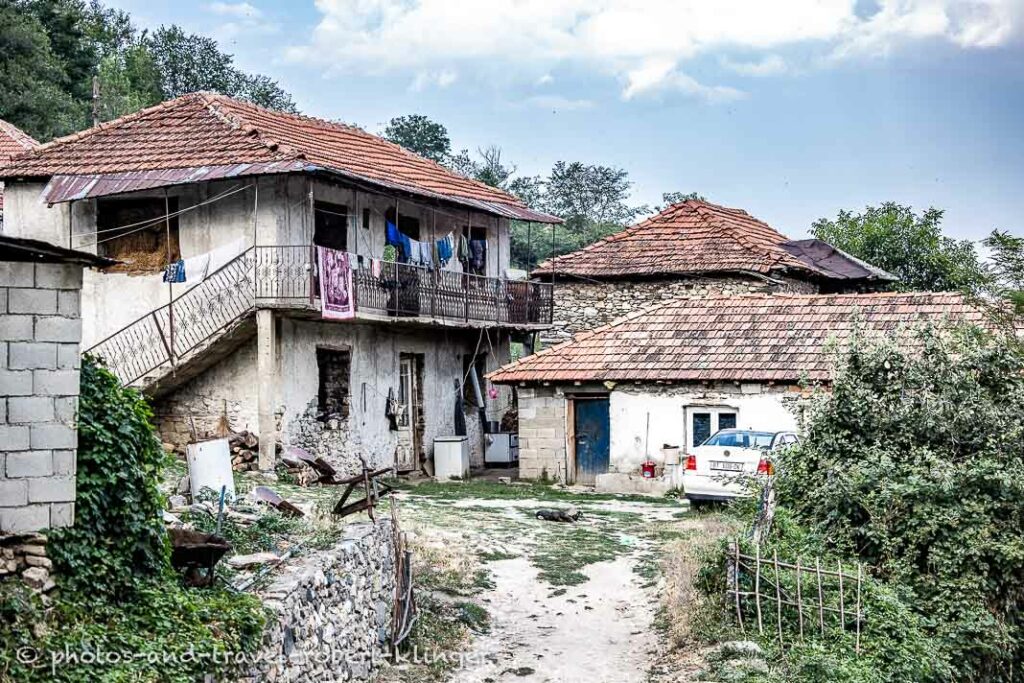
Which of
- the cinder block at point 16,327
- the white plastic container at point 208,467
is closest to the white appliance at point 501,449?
the white plastic container at point 208,467

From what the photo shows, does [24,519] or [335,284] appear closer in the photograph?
[24,519]

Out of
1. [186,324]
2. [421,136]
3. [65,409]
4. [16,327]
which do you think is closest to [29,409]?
[65,409]

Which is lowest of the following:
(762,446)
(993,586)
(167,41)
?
(993,586)

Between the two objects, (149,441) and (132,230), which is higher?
(132,230)

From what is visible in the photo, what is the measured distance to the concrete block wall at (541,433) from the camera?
25.1 meters

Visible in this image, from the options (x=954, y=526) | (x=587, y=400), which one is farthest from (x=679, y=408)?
(x=954, y=526)

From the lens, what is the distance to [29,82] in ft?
127

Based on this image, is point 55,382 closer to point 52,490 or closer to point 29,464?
point 29,464

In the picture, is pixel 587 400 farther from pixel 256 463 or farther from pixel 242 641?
pixel 242 641

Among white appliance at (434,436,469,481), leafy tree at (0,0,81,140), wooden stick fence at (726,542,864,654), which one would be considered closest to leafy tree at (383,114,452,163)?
leafy tree at (0,0,81,140)

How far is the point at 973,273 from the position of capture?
1755 cm

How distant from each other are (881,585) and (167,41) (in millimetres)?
52745

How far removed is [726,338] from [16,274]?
17.6m

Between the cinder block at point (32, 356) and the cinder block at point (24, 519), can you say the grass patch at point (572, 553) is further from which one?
the cinder block at point (32, 356)
